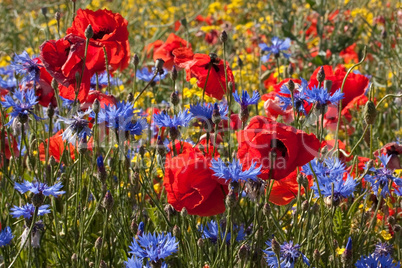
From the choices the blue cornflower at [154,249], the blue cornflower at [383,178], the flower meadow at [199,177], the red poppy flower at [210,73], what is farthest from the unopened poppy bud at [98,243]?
the blue cornflower at [383,178]

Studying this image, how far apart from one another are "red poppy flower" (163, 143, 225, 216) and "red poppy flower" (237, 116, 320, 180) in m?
0.09

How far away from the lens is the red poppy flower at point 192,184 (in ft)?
3.57

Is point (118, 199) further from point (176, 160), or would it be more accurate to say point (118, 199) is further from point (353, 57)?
point (353, 57)

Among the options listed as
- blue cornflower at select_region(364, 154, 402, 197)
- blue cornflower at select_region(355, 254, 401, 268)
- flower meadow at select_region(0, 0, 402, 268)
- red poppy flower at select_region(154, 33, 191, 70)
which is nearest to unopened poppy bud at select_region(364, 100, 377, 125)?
flower meadow at select_region(0, 0, 402, 268)

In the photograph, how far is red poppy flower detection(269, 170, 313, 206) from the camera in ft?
4.08

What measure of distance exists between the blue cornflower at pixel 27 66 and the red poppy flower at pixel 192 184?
0.57 m

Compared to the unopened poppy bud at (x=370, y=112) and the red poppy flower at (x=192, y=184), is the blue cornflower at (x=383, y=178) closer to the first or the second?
the unopened poppy bud at (x=370, y=112)

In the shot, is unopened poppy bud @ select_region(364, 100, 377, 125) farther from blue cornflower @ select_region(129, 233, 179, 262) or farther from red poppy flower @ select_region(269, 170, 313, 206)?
blue cornflower @ select_region(129, 233, 179, 262)

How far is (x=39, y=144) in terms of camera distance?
1.71 meters

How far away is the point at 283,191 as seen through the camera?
1.26 m

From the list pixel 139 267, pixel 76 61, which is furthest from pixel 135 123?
pixel 139 267

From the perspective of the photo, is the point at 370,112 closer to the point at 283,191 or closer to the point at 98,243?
the point at 283,191

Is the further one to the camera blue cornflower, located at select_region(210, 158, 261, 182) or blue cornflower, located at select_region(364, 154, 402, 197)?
blue cornflower, located at select_region(364, 154, 402, 197)

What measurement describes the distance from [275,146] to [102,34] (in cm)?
67
